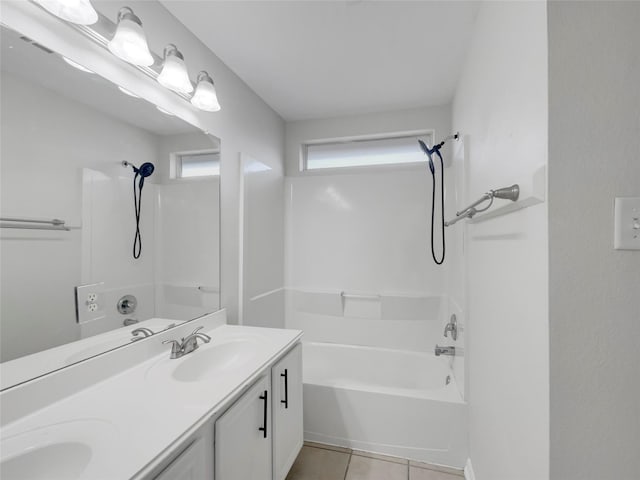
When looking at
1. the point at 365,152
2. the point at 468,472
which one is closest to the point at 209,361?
the point at 468,472

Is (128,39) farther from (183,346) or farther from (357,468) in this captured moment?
(357,468)

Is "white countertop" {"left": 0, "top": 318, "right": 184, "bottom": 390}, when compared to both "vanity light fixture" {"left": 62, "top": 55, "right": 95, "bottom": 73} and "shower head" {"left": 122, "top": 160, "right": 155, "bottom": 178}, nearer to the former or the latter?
"shower head" {"left": 122, "top": 160, "right": 155, "bottom": 178}

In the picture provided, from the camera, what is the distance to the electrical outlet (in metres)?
1.12

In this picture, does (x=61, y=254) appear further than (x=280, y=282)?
No

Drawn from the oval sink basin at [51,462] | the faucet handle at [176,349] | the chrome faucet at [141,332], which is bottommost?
the oval sink basin at [51,462]

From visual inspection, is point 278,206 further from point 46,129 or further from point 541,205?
point 541,205

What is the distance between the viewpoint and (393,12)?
1532mm

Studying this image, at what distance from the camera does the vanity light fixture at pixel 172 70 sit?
138 centimetres

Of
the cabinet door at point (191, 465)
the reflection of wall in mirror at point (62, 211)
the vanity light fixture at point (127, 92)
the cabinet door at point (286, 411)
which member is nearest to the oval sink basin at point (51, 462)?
the cabinet door at point (191, 465)
